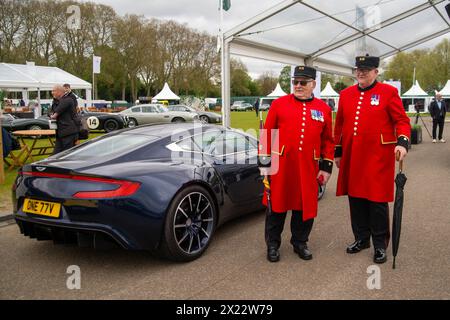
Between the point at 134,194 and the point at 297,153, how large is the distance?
1.45m

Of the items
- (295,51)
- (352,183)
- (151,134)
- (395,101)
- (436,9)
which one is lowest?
(352,183)

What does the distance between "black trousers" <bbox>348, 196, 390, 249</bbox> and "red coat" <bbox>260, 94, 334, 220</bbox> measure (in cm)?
54

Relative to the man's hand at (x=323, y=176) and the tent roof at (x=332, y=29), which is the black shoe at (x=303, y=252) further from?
the tent roof at (x=332, y=29)

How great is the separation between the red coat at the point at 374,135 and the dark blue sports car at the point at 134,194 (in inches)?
51.6

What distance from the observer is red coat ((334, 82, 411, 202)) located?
11.8 feet

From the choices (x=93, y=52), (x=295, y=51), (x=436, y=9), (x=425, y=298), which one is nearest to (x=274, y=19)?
(x=295, y=51)

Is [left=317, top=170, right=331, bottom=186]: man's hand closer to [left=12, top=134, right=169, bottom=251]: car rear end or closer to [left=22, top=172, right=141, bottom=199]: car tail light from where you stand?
[left=12, top=134, right=169, bottom=251]: car rear end

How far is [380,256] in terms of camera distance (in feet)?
11.9

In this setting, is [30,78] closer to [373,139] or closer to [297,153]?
[297,153]

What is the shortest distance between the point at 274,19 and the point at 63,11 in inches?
1507

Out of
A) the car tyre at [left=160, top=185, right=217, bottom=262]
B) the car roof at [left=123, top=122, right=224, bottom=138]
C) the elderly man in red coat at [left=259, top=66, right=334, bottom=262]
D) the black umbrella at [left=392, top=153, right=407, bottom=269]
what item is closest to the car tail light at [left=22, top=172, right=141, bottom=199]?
the car tyre at [left=160, top=185, right=217, bottom=262]

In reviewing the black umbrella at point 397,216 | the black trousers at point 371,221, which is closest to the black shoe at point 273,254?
the black trousers at point 371,221

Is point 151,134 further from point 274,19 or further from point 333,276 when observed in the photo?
point 274,19
